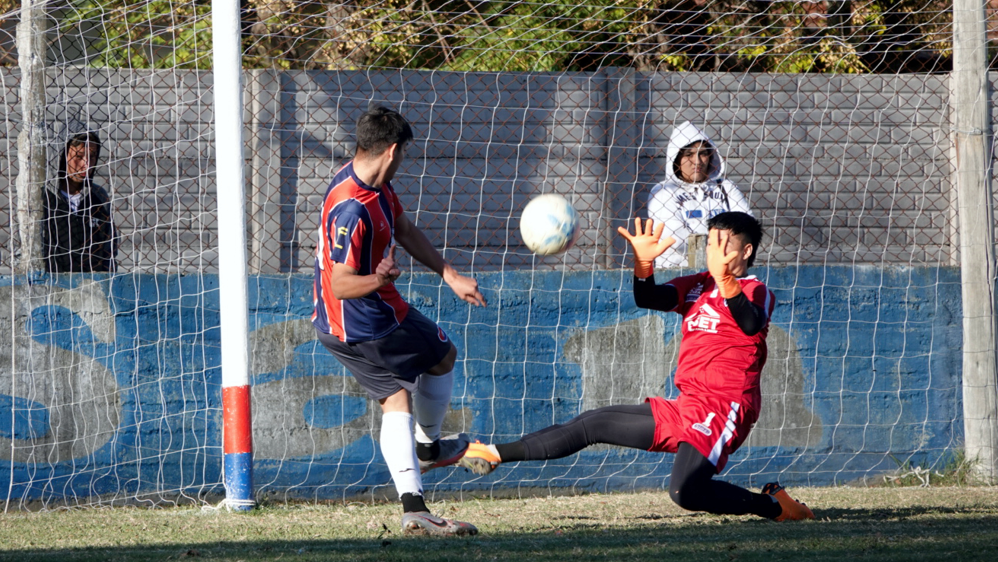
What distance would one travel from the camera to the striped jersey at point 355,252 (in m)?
4.44

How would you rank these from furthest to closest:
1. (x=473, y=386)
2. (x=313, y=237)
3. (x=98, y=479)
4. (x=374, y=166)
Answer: (x=313, y=237), (x=473, y=386), (x=98, y=479), (x=374, y=166)

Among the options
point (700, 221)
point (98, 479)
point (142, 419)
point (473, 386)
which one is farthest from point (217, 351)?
point (700, 221)

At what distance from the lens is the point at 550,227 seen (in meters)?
5.00

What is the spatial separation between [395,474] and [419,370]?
500 millimetres

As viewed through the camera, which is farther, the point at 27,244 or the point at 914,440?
the point at 914,440

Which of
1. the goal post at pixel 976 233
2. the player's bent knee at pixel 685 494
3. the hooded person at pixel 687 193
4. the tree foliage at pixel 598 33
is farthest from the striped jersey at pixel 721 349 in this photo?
the tree foliage at pixel 598 33

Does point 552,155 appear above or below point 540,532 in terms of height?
above

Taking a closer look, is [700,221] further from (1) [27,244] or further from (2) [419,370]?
(1) [27,244]

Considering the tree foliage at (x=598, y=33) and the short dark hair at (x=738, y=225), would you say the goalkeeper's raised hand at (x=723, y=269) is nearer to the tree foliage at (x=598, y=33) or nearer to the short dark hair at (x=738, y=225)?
the short dark hair at (x=738, y=225)

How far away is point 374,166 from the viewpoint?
4.57m

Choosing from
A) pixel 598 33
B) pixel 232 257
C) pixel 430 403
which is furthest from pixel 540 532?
pixel 598 33

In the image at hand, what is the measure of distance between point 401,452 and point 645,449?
1225 mm

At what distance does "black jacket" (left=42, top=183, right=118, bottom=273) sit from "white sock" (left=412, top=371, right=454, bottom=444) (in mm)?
2266

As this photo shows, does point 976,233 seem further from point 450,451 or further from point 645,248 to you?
point 450,451
